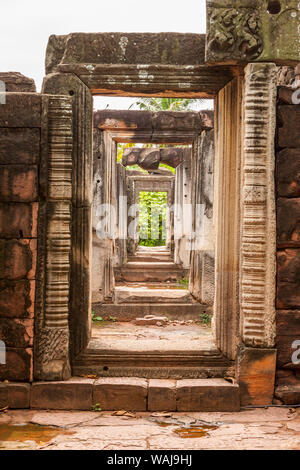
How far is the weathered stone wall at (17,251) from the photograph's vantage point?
421cm

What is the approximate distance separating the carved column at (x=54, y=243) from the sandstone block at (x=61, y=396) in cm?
10

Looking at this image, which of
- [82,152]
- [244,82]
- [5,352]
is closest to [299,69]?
[244,82]

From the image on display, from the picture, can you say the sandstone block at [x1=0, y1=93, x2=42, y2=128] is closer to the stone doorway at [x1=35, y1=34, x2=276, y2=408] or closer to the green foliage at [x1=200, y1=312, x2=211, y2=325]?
the stone doorway at [x1=35, y1=34, x2=276, y2=408]

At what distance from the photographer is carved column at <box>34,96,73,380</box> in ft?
13.9

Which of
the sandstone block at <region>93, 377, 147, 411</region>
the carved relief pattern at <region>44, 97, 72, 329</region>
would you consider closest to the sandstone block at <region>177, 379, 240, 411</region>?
the sandstone block at <region>93, 377, 147, 411</region>

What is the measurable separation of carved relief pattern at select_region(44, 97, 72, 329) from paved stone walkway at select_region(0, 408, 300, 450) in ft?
2.68

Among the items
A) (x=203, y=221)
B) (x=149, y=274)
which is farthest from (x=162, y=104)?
(x=203, y=221)

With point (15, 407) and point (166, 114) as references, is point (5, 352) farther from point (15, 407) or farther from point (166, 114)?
point (166, 114)

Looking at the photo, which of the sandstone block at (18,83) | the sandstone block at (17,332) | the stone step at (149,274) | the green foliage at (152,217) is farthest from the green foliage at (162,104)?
the sandstone block at (17,332)

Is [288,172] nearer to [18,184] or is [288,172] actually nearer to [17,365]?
[18,184]

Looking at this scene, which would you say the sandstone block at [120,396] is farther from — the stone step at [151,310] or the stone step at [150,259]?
the stone step at [150,259]

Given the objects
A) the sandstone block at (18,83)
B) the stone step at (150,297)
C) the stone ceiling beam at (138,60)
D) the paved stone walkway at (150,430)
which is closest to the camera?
the paved stone walkway at (150,430)

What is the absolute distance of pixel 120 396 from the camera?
4199mm

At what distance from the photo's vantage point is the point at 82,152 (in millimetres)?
4457
